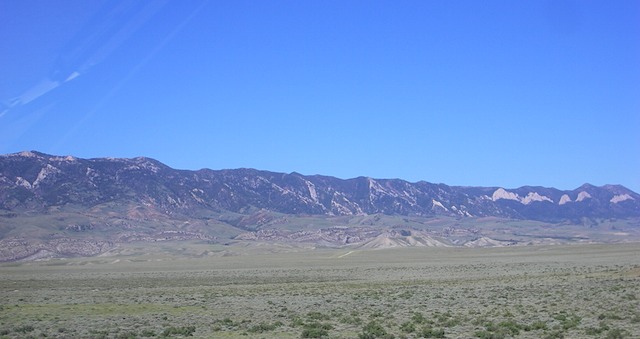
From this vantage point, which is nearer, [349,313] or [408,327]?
[408,327]

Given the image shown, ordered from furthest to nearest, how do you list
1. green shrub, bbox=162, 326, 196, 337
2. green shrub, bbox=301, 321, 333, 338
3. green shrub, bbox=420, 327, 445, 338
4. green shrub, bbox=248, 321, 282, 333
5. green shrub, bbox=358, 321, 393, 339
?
green shrub, bbox=248, 321, 282, 333 < green shrub, bbox=162, 326, 196, 337 < green shrub, bbox=301, 321, 333, 338 < green shrub, bbox=420, 327, 445, 338 < green shrub, bbox=358, 321, 393, 339

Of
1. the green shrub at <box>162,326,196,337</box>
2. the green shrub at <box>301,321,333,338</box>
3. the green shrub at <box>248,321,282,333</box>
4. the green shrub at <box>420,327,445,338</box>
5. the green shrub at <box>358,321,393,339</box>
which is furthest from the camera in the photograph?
the green shrub at <box>248,321,282,333</box>

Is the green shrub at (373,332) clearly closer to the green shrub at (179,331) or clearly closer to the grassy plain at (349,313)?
the grassy plain at (349,313)

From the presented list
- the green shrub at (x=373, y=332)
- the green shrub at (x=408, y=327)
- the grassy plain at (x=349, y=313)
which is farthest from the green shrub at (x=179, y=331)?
the green shrub at (x=408, y=327)

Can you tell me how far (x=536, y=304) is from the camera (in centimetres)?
3178

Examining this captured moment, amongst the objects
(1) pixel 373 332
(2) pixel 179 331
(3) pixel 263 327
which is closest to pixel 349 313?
(3) pixel 263 327

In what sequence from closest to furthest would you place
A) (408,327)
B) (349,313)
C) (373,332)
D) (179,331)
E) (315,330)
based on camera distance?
(373,332)
(315,330)
(408,327)
(179,331)
(349,313)

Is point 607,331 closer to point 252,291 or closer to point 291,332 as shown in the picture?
point 291,332

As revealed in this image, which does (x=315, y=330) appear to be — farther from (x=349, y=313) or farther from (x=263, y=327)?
(x=349, y=313)

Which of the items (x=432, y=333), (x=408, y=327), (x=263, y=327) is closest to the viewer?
(x=432, y=333)

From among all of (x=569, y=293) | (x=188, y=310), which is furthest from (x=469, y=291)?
(x=188, y=310)

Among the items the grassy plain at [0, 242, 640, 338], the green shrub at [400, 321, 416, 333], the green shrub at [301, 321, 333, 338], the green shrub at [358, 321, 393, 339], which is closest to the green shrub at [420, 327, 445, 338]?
the grassy plain at [0, 242, 640, 338]

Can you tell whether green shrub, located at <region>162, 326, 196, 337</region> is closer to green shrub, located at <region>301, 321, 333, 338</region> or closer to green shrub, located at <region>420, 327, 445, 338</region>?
green shrub, located at <region>301, 321, 333, 338</region>

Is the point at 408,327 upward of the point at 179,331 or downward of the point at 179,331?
downward
